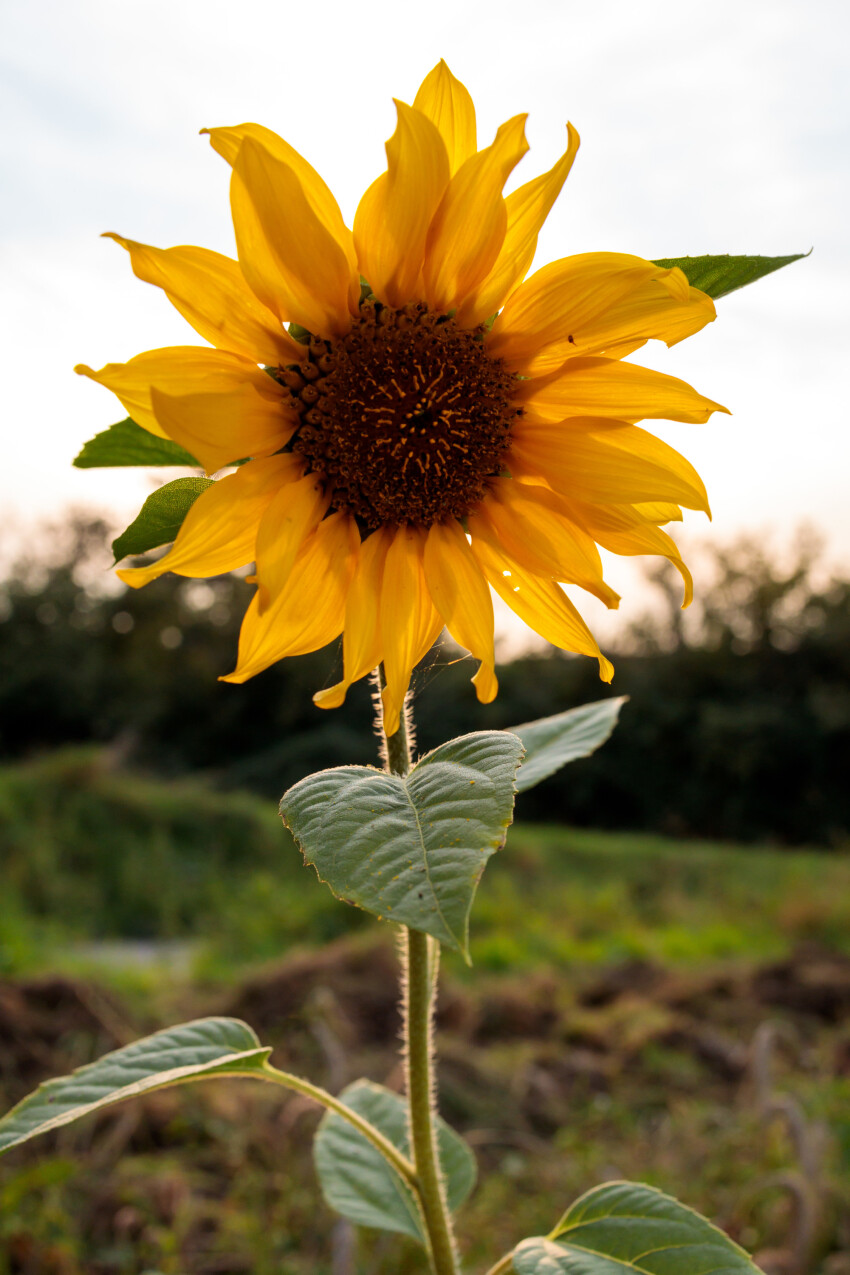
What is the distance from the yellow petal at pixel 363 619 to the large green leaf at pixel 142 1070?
27cm

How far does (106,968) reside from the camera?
4.22 meters

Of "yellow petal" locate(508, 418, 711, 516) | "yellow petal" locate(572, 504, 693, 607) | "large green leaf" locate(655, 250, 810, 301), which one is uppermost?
"large green leaf" locate(655, 250, 810, 301)

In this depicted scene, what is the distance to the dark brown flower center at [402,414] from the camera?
71cm

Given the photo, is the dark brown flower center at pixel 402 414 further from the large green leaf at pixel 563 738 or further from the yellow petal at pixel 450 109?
the large green leaf at pixel 563 738

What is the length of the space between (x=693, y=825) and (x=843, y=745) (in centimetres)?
217

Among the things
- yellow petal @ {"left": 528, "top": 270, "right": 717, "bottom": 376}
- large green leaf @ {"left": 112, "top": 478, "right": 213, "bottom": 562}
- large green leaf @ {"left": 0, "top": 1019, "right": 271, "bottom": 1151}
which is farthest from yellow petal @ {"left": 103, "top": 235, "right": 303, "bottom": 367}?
large green leaf @ {"left": 0, "top": 1019, "right": 271, "bottom": 1151}

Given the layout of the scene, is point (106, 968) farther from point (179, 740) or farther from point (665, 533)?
point (179, 740)

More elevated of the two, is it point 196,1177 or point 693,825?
point 196,1177

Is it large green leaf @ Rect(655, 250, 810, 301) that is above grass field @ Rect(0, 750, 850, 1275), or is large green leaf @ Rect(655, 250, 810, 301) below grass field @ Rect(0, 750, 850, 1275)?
above

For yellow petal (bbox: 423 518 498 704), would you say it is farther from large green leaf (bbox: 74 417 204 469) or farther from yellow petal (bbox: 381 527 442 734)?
large green leaf (bbox: 74 417 204 469)

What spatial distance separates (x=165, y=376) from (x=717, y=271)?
0.39 meters

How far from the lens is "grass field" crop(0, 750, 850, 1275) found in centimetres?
191

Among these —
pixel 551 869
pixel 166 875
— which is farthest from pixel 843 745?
pixel 166 875

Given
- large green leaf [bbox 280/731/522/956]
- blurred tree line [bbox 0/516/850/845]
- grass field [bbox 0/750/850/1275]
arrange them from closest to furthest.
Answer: large green leaf [bbox 280/731/522/956], grass field [bbox 0/750/850/1275], blurred tree line [bbox 0/516/850/845]
